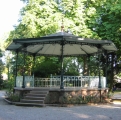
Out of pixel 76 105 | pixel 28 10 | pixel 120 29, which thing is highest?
pixel 28 10

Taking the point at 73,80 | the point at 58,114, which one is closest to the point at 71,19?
the point at 73,80

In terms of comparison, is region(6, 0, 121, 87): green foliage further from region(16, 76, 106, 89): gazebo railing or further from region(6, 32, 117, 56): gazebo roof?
region(16, 76, 106, 89): gazebo railing

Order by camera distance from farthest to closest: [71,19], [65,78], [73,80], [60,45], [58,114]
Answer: [71,19] → [60,45] → [65,78] → [73,80] → [58,114]

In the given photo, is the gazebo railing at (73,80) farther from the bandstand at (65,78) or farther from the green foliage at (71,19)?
the green foliage at (71,19)

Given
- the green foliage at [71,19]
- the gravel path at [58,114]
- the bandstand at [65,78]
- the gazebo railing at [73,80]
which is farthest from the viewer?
the green foliage at [71,19]

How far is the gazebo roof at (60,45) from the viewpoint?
15203mm

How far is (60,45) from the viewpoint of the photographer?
19750 millimetres

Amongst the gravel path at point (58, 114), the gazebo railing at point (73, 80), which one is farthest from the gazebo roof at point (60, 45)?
the gravel path at point (58, 114)

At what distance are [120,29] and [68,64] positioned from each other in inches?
438

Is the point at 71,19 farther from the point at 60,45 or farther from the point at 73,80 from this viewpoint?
the point at 73,80

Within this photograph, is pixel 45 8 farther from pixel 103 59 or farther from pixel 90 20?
pixel 103 59

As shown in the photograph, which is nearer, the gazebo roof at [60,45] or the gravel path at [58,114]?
the gravel path at [58,114]

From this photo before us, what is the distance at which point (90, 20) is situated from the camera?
23.2m

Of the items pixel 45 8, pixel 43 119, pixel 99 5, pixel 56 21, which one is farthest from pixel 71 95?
pixel 99 5
